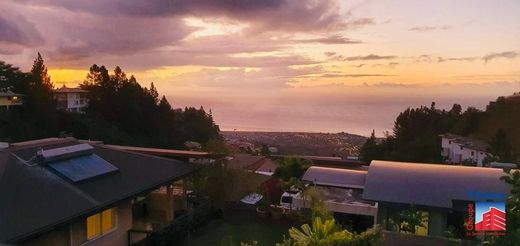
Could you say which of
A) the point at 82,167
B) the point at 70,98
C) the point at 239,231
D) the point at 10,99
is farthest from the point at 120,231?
the point at 70,98

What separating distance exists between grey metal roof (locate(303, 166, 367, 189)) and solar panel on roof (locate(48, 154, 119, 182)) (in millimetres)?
8194

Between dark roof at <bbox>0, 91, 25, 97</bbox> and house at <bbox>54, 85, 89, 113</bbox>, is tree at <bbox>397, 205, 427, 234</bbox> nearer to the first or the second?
dark roof at <bbox>0, 91, 25, 97</bbox>

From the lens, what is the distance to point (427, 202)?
14.1 m

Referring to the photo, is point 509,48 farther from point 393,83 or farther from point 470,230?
point 470,230

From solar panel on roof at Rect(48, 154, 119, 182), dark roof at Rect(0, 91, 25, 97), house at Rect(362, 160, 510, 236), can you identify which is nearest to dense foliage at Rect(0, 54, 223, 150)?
dark roof at Rect(0, 91, 25, 97)

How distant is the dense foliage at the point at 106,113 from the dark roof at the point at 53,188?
105 ft

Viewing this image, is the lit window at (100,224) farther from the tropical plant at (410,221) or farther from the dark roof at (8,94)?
the dark roof at (8,94)

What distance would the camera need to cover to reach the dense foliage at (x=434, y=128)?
45844mm

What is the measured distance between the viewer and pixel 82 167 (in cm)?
1308

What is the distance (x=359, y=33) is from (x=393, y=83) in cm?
1573

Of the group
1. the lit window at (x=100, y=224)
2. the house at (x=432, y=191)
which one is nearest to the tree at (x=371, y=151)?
the house at (x=432, y=191)

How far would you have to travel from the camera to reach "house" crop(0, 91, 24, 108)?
49.1 metres

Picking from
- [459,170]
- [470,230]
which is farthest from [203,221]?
[470,230]

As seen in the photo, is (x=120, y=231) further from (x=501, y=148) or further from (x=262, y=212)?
(x=501, y=148)
